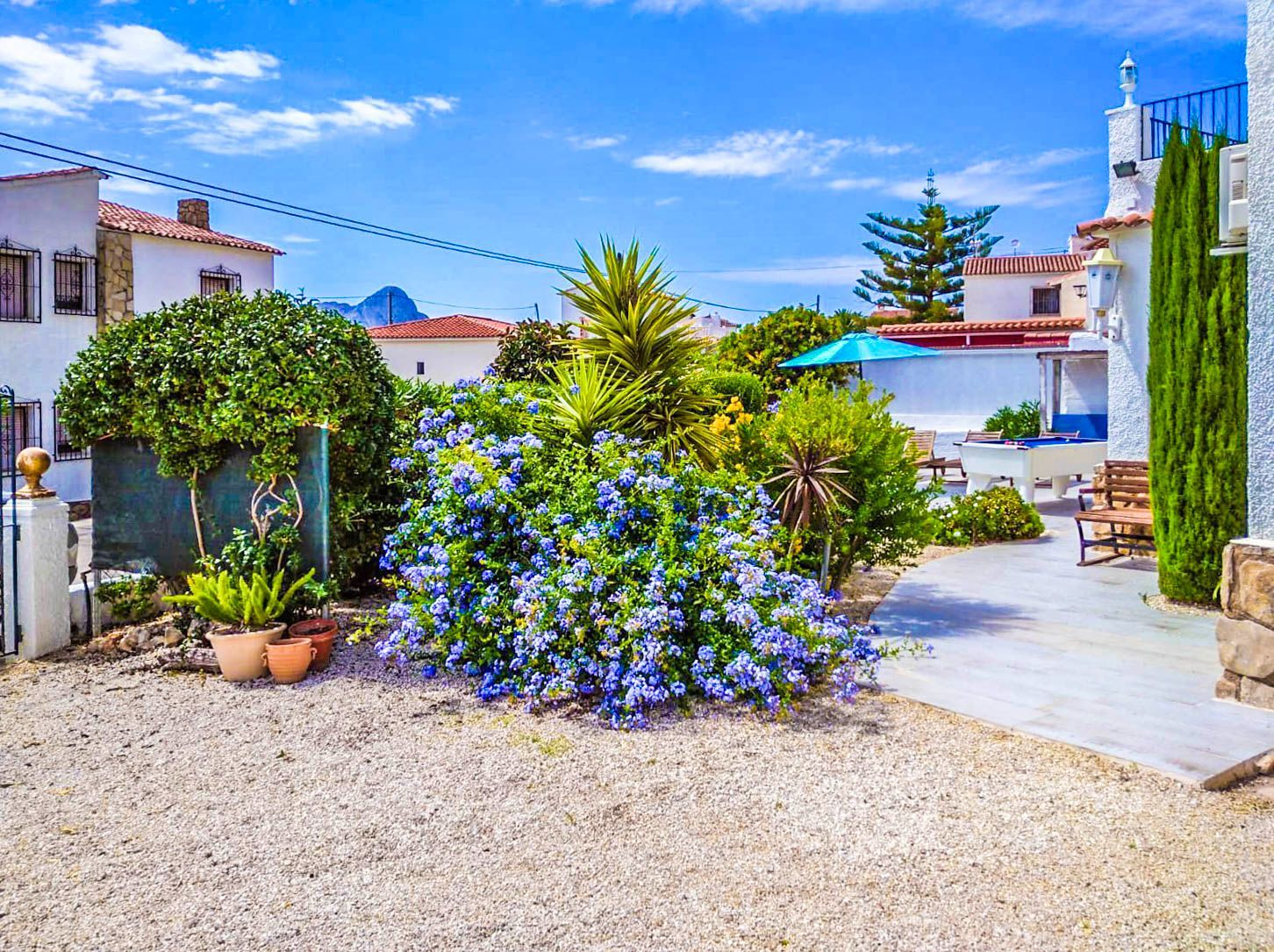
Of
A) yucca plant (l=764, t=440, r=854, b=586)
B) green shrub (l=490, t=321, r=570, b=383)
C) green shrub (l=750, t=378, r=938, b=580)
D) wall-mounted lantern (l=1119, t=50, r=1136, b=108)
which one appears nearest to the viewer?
yucca plant (l=764, t=440, r=854, b=586)

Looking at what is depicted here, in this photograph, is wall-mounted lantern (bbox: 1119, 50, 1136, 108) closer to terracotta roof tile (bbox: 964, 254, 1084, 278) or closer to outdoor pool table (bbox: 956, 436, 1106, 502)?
outdoor pool table (bbox: 956, 436, 1106, 502)

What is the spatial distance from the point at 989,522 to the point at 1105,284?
3091 millimetres

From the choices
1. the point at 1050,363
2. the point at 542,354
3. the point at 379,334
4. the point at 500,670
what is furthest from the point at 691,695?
the point at 379,334

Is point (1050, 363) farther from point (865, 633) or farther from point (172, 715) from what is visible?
point (172, 715)

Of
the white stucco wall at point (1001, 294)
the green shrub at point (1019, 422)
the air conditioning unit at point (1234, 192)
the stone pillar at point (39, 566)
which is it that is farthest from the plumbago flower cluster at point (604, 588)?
the white stucco wall at point (1001, 294)

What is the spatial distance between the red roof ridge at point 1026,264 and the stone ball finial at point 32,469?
133ft

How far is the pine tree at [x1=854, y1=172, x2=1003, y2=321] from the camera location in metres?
47.8

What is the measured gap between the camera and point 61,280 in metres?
24.1

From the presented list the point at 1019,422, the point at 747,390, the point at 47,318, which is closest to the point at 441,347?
the point at 47,318

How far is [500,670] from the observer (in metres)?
5.77

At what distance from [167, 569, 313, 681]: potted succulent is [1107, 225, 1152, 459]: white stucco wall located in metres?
9.01

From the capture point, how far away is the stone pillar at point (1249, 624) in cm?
517

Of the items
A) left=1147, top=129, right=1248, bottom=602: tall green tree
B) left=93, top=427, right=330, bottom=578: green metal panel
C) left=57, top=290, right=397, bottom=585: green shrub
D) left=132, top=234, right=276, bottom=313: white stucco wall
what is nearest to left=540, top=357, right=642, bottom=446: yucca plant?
left=57, top=290, right=397, bottom=585: green shrub

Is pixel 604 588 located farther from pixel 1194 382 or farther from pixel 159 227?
pixel 159 227
